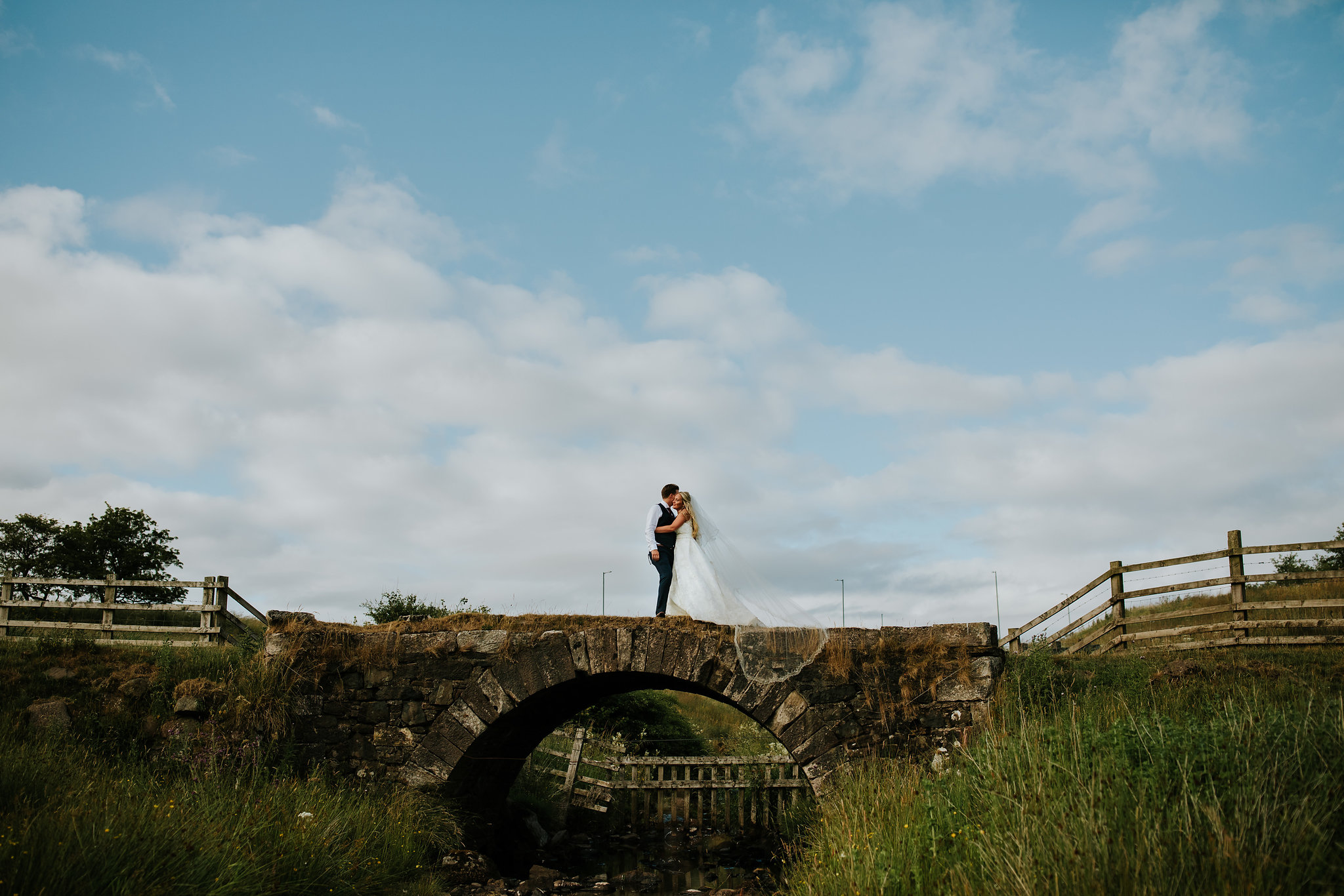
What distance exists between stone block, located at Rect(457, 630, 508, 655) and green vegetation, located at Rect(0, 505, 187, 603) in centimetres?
1759

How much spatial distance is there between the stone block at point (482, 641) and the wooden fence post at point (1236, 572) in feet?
33.1

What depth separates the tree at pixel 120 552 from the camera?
23.7 meters

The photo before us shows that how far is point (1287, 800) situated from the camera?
4.49 meters

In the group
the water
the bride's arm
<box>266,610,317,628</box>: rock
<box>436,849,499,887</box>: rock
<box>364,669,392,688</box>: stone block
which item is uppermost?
the bride's arm

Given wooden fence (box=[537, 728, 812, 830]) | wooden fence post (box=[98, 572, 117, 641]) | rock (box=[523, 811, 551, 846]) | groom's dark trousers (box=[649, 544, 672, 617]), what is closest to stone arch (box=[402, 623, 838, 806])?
groom's dark trousers (box=[649, 544, 672, 617])

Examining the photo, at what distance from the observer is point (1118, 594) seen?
13273mm

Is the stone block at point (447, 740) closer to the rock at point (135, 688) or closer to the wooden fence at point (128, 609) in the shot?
the rock at point (135, 688)

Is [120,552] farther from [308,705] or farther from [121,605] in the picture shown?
[308,705]

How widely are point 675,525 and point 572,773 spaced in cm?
619

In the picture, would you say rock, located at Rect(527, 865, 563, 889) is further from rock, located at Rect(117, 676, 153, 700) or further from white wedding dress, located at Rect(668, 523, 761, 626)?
rock, located at Rect(117, 676, 153, 700)

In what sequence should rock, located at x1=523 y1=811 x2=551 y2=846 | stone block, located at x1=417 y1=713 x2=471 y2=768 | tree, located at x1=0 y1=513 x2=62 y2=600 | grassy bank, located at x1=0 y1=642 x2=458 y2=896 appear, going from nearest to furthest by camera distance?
grassy bank, located at x1=0 y1=642 x2=458 y2=896 → stone block, located at x1=417 y1=713 x2=471 y2=768 → rock, located at x1=523 y1=811 x2=551 y2=846 → tree, located at x1=0 y1=513 x2=62 y2=600

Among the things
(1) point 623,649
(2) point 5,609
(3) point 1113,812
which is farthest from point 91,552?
(3) point 1113,812

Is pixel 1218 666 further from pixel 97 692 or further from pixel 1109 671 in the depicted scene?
Result: pixel 97 692

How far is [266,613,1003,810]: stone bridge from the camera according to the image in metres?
8.58
